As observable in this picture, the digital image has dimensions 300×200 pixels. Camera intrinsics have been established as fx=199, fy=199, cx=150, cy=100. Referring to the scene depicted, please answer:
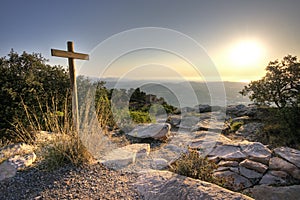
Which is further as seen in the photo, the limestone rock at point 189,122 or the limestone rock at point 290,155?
the limestone rock at point 189,122

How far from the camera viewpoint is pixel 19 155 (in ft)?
10.3

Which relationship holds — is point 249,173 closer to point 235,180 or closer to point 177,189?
point 235,180

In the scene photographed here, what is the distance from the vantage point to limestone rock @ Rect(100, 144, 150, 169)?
111 inches

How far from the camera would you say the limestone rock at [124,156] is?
2.81 metres

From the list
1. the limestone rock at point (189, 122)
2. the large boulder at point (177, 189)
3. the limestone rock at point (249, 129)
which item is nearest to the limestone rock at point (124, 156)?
the large boulder at point (177, 189)

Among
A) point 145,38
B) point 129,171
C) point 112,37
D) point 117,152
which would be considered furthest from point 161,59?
point 129,171

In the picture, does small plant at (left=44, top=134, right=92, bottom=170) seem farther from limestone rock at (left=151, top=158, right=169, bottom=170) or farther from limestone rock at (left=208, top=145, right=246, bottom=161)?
limestone rock at (left=208, top=145, right=246, bottom=161)

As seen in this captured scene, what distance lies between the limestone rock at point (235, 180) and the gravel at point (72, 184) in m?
1.12

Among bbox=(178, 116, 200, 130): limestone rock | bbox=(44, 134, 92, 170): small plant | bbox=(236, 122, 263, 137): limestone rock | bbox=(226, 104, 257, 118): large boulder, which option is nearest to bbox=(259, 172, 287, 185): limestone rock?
bbox=(44, 134, 92, 170): small plant

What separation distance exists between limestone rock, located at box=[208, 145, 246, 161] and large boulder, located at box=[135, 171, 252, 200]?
1275 millimetres

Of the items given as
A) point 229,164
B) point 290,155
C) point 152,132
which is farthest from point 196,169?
point 152,132

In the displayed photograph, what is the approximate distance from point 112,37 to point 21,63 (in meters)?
2.11

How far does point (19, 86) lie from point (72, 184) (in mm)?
2763

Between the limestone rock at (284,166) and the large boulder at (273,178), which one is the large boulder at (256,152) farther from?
the large boulder at (273,178)
